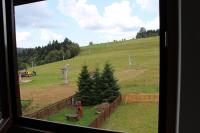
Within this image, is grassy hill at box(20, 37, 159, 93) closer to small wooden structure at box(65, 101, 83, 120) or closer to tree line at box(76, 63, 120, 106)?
tree line at box(76, 63, 120, 106)

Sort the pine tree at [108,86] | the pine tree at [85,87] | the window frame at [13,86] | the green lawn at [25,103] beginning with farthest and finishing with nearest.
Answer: the green lawn at [25,103] → the pine tree at [85,87] → the pine tree at [108,86] → the window frame at [13,86]

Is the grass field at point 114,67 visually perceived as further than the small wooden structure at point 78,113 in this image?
No

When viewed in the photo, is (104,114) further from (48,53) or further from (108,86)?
(48,53)

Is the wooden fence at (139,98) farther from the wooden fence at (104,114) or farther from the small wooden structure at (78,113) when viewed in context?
the small wooden structure at (78,113)

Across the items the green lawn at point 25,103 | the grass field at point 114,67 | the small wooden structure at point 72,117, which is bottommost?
the small wooden structure at point 72,117

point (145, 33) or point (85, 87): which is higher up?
point (145, 33)

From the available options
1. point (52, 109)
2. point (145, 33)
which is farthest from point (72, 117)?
point (145, 33)

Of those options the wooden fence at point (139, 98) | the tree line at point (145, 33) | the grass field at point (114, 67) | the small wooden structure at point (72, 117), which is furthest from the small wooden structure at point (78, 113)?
the tree line at point (145, 33)

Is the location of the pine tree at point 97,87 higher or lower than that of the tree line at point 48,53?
lower

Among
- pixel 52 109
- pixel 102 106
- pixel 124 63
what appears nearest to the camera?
pixel 124 63
